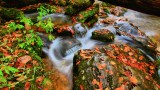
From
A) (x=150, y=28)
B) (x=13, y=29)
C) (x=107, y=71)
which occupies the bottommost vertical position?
(x=150, y=28)

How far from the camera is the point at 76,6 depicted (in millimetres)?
9359

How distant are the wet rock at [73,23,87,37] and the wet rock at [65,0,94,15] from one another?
112 centimetres

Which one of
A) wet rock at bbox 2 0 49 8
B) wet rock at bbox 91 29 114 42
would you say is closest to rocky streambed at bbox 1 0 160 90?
wet rock at bbox 91 29 114 42

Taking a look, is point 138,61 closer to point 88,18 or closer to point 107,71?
point 107,71

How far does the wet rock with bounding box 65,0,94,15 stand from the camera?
9116 millimetres

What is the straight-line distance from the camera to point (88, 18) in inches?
375

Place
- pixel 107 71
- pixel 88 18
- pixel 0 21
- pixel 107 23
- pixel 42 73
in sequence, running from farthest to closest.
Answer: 1. pixel 107 23
2. pixel 88 18
3. pixel 0 21
4. pixel 107 71
5. pixel 42 73

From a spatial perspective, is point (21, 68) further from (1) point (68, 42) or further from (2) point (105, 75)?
(1) point (68, 42)

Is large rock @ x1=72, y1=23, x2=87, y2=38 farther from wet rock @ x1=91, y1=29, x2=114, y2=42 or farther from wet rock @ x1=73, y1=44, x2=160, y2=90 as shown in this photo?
wet rock @ x1=73, y1=44, x2=160, y2=90

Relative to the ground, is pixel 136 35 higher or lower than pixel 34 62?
lower

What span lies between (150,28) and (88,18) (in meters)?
3.78

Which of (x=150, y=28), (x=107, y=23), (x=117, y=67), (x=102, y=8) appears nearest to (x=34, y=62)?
(x=117, y=67)

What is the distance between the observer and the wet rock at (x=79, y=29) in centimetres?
802

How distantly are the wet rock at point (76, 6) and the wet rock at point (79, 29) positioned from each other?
112 cm
